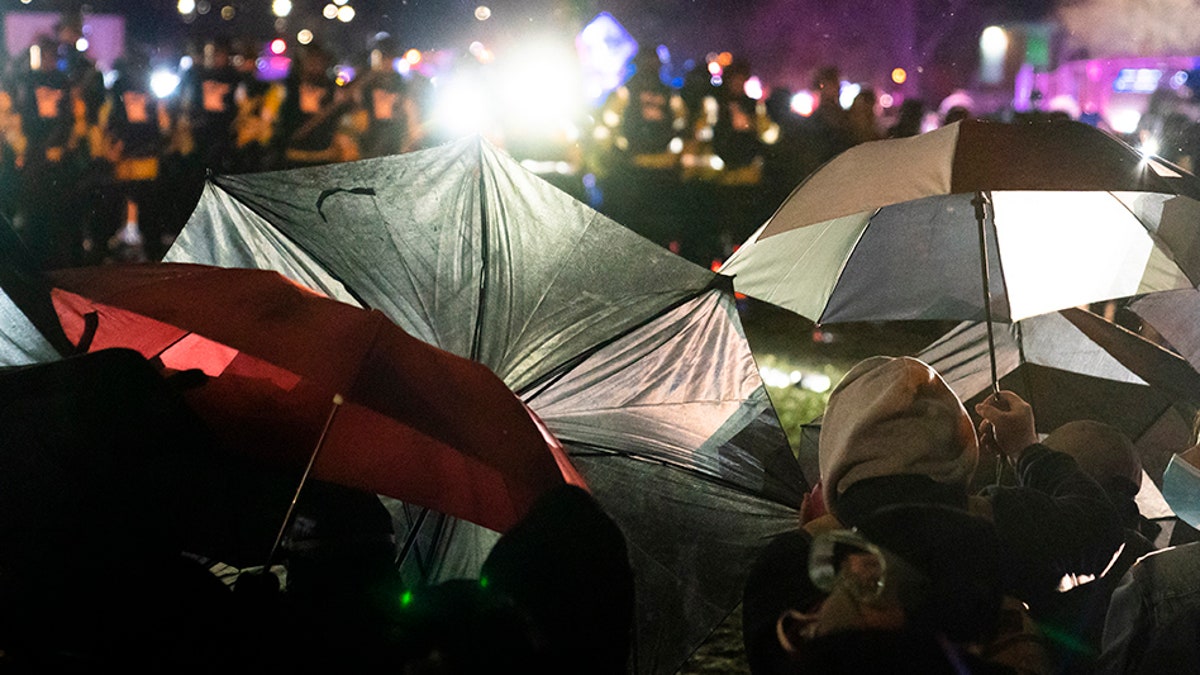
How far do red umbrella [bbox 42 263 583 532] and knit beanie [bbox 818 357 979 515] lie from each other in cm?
58

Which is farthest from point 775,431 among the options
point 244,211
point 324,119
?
point 324,119

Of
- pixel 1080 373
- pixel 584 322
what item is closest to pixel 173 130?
pixel 584 322

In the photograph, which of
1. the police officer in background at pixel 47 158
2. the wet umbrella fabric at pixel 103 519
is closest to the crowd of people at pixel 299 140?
the police officer in background at pixel 47 158

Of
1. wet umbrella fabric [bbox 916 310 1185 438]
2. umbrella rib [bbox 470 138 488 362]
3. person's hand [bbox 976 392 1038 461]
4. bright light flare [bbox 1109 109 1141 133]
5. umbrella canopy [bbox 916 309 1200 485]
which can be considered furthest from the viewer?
bright light flare [bbox 1109 109 1141 133]

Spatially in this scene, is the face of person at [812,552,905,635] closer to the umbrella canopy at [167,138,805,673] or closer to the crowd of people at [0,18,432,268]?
the umbrella canopy at [167,138,805,673]

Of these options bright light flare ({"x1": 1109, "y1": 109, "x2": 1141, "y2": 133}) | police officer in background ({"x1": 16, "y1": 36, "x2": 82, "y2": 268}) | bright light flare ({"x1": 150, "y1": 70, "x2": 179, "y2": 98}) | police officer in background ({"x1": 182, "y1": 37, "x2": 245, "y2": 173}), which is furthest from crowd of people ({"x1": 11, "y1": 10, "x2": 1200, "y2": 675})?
bright light flare ({"x1": 1109, "y1": 109, "x2": 1141, "y2": 133})

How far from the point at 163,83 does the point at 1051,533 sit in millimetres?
12571

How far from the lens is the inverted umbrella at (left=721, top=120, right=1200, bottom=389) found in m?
3.29

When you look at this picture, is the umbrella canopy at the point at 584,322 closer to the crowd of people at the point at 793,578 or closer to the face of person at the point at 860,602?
the crowd of people at the point at 793,578

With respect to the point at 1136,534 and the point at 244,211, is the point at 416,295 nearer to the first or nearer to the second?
the point at 244,211

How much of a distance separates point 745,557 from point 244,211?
6.80 feet

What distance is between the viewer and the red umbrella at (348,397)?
8.49 feet

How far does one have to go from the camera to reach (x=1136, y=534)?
10.8 feet

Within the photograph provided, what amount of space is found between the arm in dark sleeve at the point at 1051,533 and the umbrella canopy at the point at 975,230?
0.86 m
